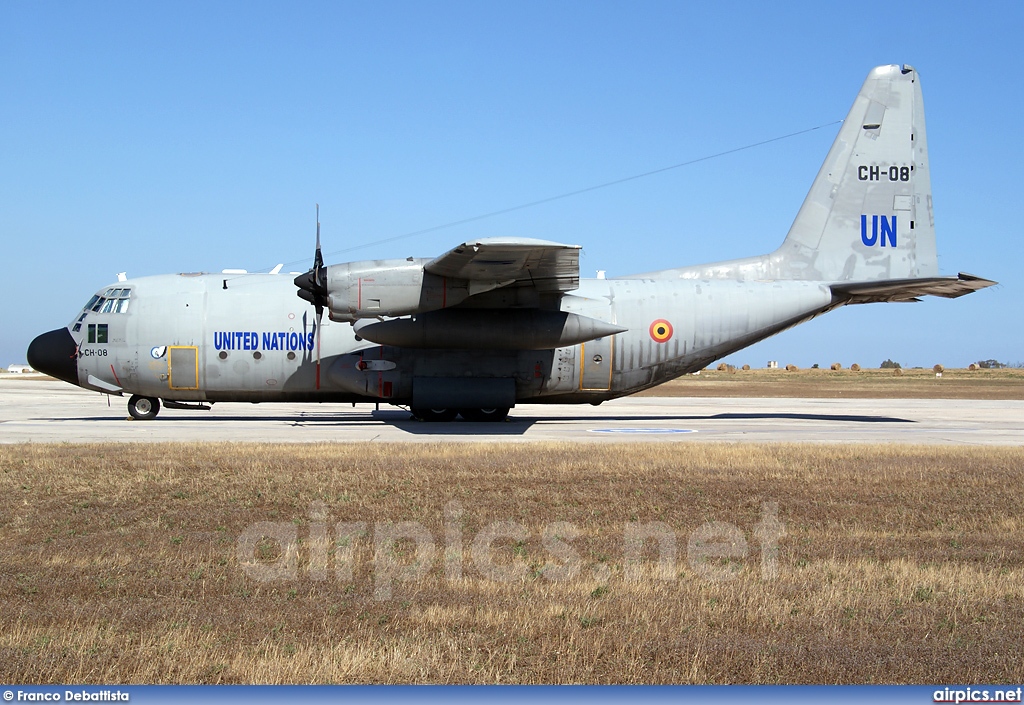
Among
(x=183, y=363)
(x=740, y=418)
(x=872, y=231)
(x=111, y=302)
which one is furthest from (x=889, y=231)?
(x=111, y=302)

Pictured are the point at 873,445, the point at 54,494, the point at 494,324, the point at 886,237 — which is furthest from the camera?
the point at 886,237

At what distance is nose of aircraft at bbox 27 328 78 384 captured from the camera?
23.6 meters

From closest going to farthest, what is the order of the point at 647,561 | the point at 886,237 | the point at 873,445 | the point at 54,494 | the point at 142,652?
1. the point at 142,652
2. the point at 647,561
3. the point at 54,494
4. the point at 873,445
5. the point at 886,237

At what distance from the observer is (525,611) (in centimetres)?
707

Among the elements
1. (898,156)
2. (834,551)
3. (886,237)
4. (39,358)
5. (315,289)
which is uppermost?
(898,156)

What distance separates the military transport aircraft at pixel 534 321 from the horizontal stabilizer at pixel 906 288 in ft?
0.18

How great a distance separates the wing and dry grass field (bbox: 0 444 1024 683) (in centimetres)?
510

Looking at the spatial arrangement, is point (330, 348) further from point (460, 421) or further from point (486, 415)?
point (486, 415)

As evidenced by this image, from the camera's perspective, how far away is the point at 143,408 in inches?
980

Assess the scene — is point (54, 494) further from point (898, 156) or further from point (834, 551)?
point (898, 156)

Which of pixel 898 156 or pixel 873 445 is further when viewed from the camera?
pixel 898 156

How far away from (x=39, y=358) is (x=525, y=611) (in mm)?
21257

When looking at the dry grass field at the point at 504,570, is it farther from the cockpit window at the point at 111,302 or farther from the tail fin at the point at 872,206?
the tail fin at the point at 872,206

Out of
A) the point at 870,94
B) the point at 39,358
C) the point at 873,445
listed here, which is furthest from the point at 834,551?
the point at 39,358
